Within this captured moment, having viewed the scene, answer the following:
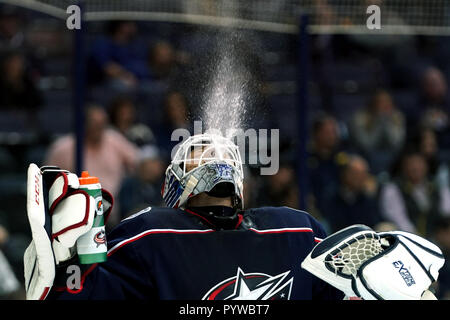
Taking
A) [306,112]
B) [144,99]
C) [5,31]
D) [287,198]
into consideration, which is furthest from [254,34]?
[5,31]

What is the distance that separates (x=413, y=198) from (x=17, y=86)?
252 cm

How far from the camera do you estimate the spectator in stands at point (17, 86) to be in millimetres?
5023

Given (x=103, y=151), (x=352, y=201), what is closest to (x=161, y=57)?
(x=103, y=151)

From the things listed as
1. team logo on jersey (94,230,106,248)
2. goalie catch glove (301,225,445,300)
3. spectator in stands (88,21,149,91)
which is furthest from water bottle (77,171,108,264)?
spectator in stands (88,21,149,91)

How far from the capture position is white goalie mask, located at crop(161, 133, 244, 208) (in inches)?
85.0

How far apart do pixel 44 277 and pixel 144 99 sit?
3.08m

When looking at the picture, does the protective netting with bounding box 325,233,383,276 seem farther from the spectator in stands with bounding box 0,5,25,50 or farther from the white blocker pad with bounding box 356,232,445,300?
the spectator in stands with bounding box 0,5,25,50

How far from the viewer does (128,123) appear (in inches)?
188

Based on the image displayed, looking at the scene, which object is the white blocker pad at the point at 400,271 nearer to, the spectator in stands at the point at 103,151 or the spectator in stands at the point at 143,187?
the spectator in stands at the point at 143,187

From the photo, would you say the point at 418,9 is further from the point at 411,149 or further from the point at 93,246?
the point at 93,246

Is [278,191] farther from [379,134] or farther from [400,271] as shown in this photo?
[400,271]

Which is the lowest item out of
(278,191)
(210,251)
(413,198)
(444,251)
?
(444,251)

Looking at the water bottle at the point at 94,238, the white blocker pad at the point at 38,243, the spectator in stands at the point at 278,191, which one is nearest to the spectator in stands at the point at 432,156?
the spectator in stands at the point at 278,191

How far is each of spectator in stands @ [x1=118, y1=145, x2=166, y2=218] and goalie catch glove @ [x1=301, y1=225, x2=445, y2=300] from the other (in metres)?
2.35
